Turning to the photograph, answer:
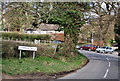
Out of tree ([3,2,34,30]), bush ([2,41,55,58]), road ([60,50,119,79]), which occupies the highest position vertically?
tree ([3,2,34,30])

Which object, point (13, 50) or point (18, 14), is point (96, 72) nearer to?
point (13, 50)

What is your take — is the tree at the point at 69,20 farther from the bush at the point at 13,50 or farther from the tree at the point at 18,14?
the bush at the point at 13,50

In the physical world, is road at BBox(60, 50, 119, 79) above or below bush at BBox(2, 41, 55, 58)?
below

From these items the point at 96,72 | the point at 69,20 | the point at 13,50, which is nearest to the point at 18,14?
the point at 13,50

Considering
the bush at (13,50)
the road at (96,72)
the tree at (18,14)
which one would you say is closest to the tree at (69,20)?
the tree at (18,14)

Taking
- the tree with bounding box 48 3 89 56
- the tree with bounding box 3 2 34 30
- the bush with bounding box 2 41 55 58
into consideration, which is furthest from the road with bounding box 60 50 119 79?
the tree with bounding box 3 2 34 30

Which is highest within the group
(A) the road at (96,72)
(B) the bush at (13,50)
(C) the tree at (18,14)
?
(C) the tree at (18,14)

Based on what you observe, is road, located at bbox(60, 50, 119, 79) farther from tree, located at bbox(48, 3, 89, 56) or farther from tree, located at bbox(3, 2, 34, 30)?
tree, located at bbox(3, 2, 34, 30)

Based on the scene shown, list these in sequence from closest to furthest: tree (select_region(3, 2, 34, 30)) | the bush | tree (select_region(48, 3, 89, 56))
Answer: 1. the bush
2. tree (select_region(3, 2, 34, 30))
3. tree (select_region(48, 3, 89, 56))

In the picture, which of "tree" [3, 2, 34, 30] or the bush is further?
"tree" [3, 2, 34, 30]

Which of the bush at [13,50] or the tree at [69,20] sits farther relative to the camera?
the tree at [69,20]

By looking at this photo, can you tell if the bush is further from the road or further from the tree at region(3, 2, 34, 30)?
the road

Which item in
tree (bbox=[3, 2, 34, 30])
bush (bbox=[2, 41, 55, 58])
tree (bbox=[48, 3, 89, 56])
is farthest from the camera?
tree (bbox=[48, 3, 89, 56])

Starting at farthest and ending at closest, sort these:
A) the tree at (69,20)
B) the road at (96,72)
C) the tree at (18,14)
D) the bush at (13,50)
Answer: the tree at (69,20) → the tree at (18,14) → the bush at (13,50) → the road at (96,72)
